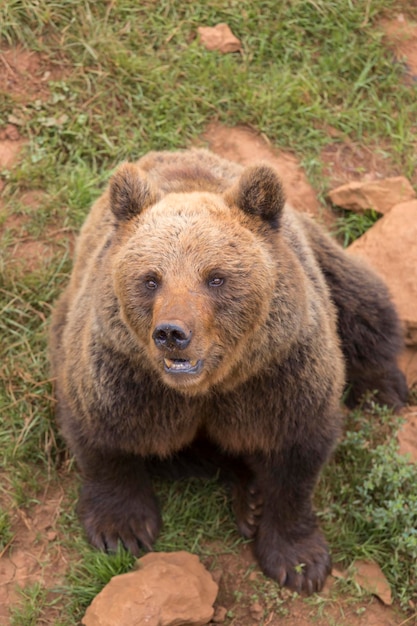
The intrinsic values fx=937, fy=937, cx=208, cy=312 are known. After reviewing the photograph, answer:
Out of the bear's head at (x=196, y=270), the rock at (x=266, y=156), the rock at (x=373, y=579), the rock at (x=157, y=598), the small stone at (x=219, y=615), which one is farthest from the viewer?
the rock at (x=266, y=156)

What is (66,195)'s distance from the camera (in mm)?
6633

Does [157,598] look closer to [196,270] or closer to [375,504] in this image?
[375,504]

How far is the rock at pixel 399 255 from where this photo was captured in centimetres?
625

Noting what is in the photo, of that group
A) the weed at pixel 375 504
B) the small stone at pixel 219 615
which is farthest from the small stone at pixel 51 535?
the weed at pixel 375 504

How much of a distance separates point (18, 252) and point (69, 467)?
1.62 m

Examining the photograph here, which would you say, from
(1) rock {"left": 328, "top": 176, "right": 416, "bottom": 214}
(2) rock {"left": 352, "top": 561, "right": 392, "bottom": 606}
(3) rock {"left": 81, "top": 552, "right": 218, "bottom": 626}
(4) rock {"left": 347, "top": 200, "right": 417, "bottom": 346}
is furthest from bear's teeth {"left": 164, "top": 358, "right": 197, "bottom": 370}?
(1) rock {"left": 328, "top": 176, "right": 416, "bottom": 214}

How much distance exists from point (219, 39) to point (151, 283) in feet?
12.8

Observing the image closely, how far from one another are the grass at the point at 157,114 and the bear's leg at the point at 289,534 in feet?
0.77

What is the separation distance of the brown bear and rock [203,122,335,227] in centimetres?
107

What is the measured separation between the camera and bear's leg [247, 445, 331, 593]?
5.10 metres

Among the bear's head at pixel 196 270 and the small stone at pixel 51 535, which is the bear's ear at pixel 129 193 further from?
the small stone at pixel 51 535

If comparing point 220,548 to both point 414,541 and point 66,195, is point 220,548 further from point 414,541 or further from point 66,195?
point 66,195

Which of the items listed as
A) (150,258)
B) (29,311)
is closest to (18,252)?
(29,311)

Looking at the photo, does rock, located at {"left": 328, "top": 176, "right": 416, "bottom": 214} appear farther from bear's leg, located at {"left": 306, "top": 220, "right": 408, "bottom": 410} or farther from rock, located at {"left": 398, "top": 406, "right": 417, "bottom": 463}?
rock, located at {"left": 398, "top": 406, "right": 417, "bottom": 463}
